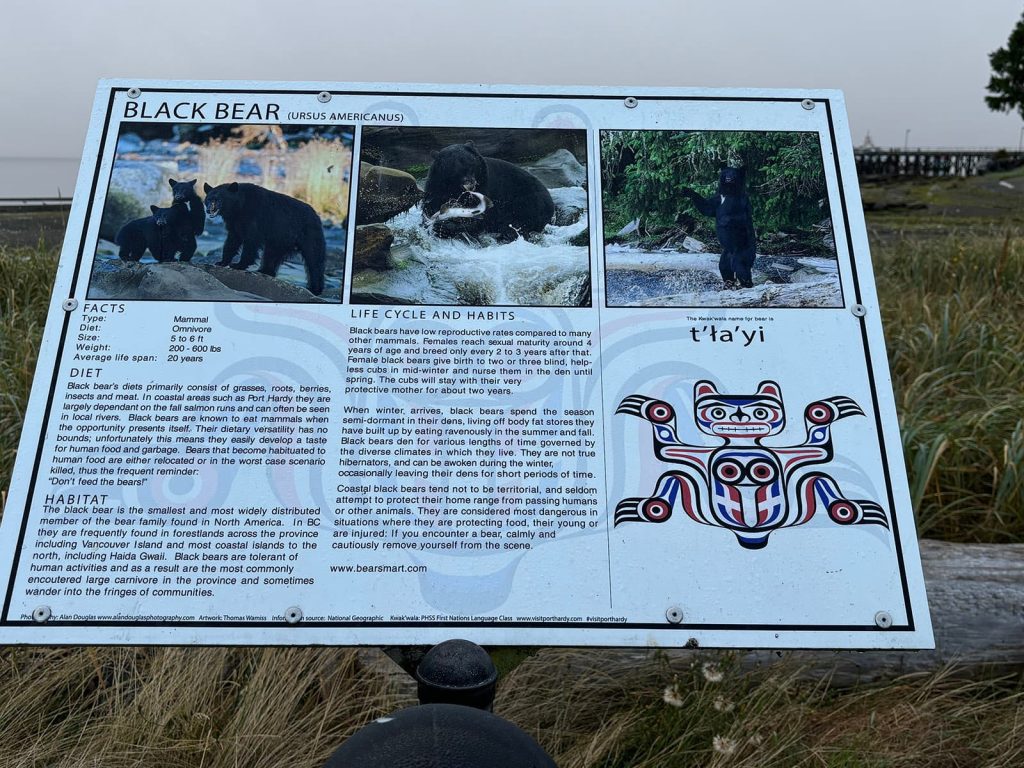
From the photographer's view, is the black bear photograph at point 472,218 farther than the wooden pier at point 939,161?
No

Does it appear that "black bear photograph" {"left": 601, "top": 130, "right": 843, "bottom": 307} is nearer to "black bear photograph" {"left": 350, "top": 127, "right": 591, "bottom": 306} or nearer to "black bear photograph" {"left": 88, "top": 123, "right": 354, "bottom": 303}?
"black bear photograph" {"left": 350, "top": 127, "right": 591, "bottom": 306}

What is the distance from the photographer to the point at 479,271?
239 centimetres

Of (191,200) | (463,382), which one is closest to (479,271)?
(463,382)

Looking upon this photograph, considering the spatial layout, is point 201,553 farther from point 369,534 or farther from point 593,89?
point 593,89

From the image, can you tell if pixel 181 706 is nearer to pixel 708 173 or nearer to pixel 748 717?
pixel 748 717

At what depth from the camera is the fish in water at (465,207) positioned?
8.11 ft

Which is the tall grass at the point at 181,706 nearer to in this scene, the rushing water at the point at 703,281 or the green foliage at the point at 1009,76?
the rushing water at the point at 703,281

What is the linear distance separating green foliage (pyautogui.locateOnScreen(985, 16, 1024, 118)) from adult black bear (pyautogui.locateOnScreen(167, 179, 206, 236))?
1841 inches

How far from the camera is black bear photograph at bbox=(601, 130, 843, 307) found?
2.43 m

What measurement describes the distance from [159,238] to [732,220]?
173 centimetres

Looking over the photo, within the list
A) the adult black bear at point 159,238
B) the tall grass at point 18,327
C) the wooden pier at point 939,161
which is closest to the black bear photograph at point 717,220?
the adult black bear at point 159,238

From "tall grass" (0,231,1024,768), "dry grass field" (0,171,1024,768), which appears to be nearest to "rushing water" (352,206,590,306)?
"dry grass field" (0,171,1024,768)

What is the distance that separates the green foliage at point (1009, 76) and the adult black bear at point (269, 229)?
46.6 m

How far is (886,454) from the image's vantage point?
7.43ft
